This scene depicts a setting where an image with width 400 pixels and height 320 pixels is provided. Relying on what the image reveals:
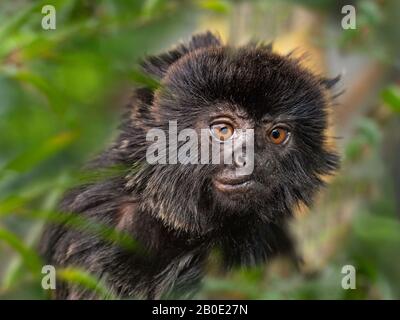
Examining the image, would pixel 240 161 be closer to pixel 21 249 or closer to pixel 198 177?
pixel 198 177

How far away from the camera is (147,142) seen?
2844 mm

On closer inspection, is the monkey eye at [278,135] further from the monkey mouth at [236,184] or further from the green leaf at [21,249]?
the green leaf at [21,249]

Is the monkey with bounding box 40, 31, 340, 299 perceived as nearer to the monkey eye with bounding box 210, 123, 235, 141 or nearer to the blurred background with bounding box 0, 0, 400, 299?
the monkey eye with bounding box 210, 123, 235, 141

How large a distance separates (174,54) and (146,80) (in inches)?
24.1

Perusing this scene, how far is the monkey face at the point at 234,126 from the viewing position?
2732 millimetres

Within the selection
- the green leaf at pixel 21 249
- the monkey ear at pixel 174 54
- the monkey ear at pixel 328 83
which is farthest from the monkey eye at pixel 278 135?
the green leaf at pixel 21 249

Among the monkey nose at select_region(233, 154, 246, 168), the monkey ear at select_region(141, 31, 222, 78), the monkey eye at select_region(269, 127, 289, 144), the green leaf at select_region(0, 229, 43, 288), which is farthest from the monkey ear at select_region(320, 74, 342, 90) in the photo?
the green leaf at select_region(0, 229, 43, 288)

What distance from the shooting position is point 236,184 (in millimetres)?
2734

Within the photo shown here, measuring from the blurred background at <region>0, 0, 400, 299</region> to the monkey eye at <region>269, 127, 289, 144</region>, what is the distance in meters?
0.41

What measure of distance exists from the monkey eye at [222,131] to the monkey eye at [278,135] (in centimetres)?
17

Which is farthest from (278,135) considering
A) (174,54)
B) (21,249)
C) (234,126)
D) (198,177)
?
(21,249)

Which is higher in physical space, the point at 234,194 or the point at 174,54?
the point at 174,54

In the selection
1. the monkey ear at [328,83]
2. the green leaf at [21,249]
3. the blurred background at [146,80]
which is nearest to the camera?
the green leaf at [21,249]
